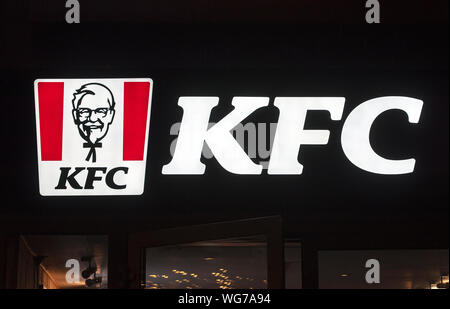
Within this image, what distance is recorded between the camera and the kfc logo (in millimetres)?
5520

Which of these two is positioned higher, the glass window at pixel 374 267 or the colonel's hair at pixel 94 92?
the colonel's hair at pixel 94 92

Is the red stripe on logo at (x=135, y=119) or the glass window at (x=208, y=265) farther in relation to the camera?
the glass window at (x=208, y=265)

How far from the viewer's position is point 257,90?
18.5ft

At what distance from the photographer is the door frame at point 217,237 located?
5184 millimetres

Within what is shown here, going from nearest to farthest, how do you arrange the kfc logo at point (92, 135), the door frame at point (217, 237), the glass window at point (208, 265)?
1. the door frame at point (217, 237)
2. the kfc logo at point (92, 135)
3. the glass window at point (208, 265)

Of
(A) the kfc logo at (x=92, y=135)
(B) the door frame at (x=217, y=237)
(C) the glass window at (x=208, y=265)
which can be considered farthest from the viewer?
(C) the glass window at (x=208, y=265)

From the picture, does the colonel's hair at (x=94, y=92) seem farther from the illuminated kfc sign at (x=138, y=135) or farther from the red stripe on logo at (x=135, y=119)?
the red stripe on logo at (x=135, y=119)

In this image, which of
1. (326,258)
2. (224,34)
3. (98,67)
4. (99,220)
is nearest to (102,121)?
(98,67)

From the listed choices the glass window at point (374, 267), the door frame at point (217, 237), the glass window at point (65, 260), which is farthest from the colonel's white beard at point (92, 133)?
the glass window at point (374, 267)
